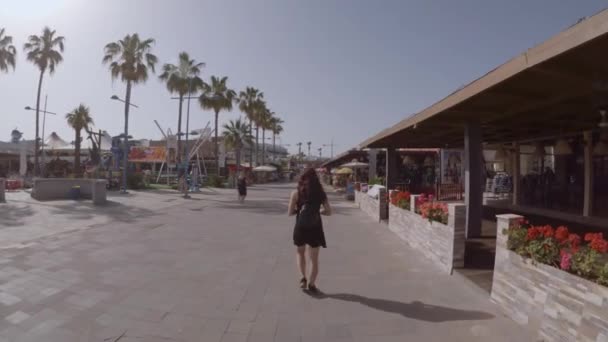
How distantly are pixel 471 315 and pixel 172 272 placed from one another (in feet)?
13.1

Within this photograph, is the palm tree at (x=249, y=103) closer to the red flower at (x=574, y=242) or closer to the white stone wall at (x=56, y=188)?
the white stone wall at (x=56, y=188)

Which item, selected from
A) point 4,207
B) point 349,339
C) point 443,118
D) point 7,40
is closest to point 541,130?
point 443,118

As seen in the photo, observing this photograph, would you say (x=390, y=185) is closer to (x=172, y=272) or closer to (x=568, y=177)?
(x=568, y=177)

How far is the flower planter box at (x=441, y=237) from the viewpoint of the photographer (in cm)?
561

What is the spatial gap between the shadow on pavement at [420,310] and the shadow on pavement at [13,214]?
9528 mm

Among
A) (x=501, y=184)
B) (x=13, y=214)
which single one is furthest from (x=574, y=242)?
(x=501, y=184)

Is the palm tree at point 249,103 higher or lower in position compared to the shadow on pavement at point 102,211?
higher

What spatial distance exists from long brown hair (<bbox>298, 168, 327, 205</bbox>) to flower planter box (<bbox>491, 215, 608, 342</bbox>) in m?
2.02

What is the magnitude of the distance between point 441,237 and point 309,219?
7.93 ft

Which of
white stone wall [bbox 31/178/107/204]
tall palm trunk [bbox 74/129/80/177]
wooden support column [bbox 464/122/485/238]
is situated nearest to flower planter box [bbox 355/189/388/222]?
wooden support column [bbox 464/122/485/238]

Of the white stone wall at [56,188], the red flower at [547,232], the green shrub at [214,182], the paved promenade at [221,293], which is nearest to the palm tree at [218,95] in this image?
the green shrub at [214,182]

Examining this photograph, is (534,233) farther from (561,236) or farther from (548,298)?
(548,298)

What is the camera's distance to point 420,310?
4250 mm

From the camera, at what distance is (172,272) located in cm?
582
